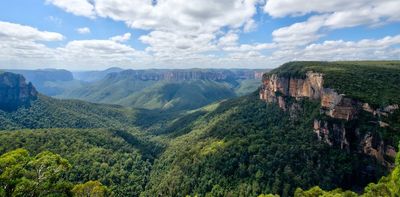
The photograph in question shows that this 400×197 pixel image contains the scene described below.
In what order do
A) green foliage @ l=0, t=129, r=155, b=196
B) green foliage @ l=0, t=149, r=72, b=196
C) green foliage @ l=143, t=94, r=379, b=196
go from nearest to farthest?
green foliage @ l=0, t=149, r=72, b=196 → green foliage @ l=143, t=94, r=379, b=196 → green foliage @ l=0, t=129, r=155, b=196

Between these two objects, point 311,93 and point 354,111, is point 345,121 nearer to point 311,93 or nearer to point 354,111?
point 354,111

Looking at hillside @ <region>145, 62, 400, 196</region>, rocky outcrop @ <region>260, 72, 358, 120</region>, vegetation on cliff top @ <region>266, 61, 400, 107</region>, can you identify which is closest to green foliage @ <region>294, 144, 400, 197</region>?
hillside @ <region>145, 62, 400, 196</region>

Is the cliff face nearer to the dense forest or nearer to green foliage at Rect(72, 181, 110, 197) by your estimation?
the dense forest

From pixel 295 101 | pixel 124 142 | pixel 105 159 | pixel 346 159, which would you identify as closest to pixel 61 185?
pixel 346 159

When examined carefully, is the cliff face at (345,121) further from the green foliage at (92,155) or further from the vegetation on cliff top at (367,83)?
the green foliage at (92,155)

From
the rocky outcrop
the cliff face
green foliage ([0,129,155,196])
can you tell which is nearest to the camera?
the cliff face

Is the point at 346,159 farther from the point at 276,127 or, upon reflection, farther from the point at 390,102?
the point at 276,127

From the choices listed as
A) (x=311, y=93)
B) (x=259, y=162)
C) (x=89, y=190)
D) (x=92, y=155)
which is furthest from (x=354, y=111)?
(x=92, y=155)
